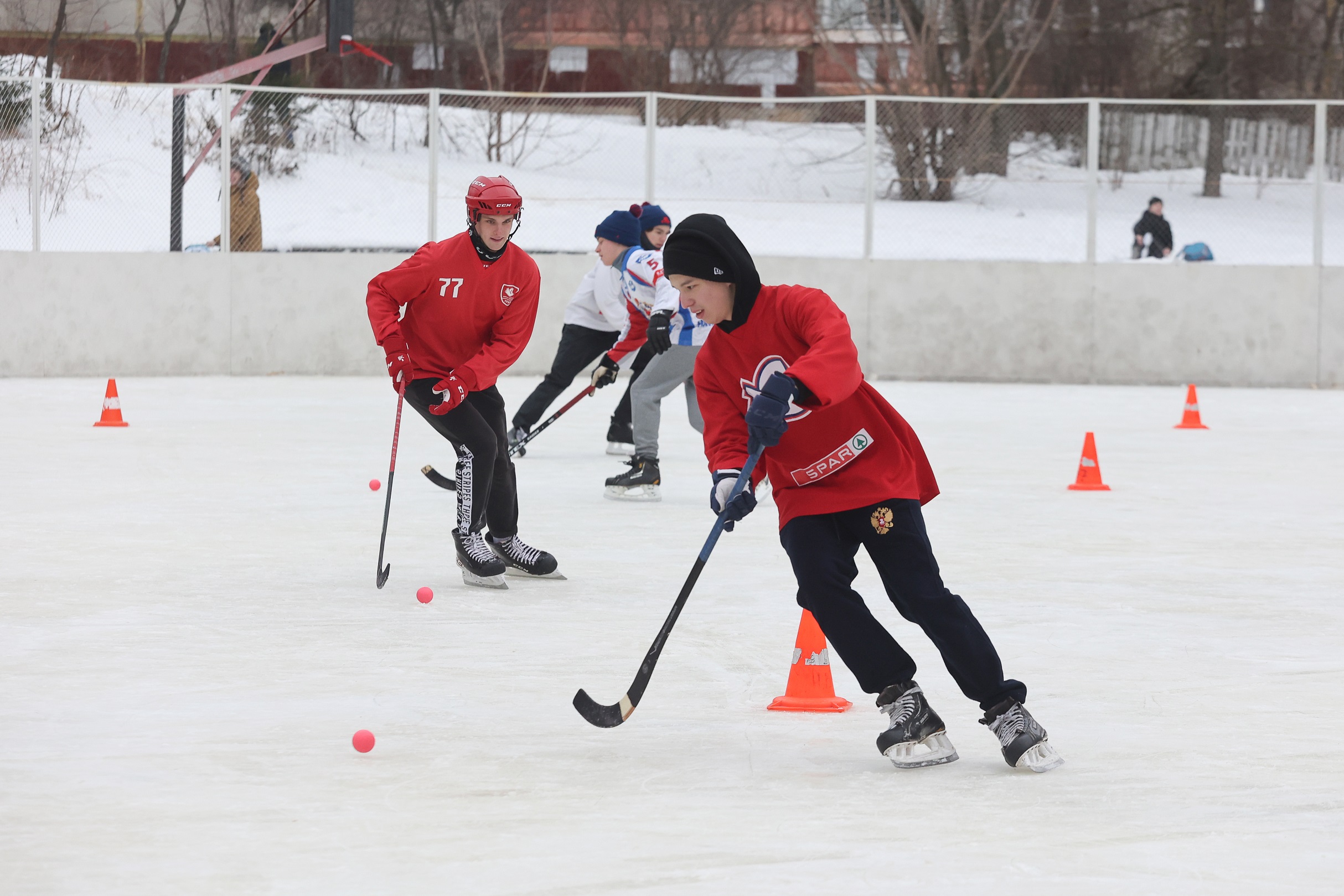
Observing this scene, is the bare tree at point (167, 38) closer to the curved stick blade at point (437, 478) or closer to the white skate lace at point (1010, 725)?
the curved stick blade at point (437, 478)

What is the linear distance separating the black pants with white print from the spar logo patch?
244cm

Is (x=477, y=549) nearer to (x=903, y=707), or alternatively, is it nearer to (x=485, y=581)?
(x=485, y=581)

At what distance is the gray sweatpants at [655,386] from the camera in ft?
28.2

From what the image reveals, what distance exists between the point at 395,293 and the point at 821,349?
8.68ft

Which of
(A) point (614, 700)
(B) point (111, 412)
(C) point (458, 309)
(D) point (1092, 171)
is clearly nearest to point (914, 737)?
(A) point (614, 700)

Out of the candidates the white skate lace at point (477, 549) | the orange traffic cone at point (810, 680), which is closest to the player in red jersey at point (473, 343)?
the white skate lace at point (477, 549)

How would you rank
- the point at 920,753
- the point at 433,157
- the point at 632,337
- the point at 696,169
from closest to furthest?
the point at 920,753 → the point at 632,337 → the point at 433,157 → the point at 696,169

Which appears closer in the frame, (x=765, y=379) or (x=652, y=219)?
(x=765, y=379)

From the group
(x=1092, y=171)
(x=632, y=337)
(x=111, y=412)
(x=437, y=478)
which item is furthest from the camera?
(x=1092, y=171)

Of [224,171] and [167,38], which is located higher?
[167,38]

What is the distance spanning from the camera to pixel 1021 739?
3.85 m

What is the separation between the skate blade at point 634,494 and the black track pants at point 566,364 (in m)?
1.61

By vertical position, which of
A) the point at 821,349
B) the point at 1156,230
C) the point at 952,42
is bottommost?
the point at 821,349

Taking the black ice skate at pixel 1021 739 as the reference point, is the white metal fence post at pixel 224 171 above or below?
above
